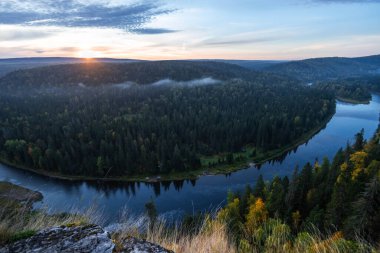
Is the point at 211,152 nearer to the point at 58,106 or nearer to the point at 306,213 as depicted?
the point at 306,213

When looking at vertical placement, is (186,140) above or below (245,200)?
below

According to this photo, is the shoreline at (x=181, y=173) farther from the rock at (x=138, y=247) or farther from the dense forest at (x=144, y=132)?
the rock at (x=138, y=247)

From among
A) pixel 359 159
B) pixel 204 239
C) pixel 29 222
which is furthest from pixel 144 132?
pixel 204 239

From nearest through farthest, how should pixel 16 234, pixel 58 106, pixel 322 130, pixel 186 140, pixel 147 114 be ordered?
1. pixel 16 234
2. pixel 186 140
3. pixel 322 130
4. pixel 147 114
5. pixel 58 106

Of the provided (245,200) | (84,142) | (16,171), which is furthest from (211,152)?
(16,171)

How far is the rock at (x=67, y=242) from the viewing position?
15.6 ft

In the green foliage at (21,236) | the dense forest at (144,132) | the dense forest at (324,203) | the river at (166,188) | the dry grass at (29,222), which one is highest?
the green foliage at (21,236)

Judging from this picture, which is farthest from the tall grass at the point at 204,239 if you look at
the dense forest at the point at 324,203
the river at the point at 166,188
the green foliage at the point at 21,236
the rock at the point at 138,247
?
the river at the point at 166,188

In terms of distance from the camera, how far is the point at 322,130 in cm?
11869

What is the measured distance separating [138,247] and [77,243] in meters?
1.07

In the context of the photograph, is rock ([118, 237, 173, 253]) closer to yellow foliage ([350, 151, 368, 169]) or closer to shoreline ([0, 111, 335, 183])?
yellow foliage ([350, 151, 368, 169])

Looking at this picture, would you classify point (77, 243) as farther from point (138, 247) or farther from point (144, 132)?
point (144, 132)

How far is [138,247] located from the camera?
4875 mm

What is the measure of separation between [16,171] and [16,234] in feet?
310
